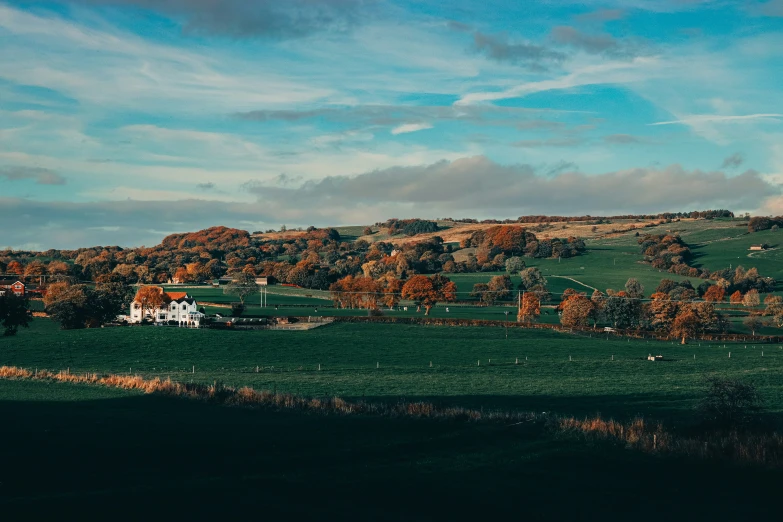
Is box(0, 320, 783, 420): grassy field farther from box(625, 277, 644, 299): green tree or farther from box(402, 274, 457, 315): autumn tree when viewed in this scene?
box(625, 277, 644, 299): green tree

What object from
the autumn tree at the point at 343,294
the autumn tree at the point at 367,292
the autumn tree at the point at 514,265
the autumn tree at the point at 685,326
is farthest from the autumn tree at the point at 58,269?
the autumn tree at the point at 685,326

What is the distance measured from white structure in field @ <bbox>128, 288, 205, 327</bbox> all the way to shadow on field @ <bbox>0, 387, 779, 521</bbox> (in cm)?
7852

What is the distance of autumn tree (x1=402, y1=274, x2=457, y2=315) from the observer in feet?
→ 399

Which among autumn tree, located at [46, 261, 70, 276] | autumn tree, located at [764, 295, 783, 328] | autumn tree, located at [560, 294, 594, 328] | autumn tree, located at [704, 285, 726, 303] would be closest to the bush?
autumn tree, located at [560, 294, 594, 328]

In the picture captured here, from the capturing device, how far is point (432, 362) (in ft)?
234

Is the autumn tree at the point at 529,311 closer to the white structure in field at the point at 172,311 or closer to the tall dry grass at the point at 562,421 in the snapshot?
the white structure in field at the point at 172,311

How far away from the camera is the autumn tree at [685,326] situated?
9812 centimetres

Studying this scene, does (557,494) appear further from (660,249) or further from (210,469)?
(660,249)

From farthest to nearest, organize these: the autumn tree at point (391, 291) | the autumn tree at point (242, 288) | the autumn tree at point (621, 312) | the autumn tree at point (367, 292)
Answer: the autumn tree at point (242, 288)
the autumn tree at point (367, 292)
the autumn tree at point (391, 291)
the autumn tree at point (621, 312)

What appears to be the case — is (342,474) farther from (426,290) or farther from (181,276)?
(181,276)

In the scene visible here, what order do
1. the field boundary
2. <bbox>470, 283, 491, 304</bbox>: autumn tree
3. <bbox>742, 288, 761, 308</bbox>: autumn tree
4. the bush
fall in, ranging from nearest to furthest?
the bush < the field boundary < <bbox>742, 288, 761, 308</bbox>: autumn tree < <bbox>470, 283, 491, 304</bbox>: autumn tree

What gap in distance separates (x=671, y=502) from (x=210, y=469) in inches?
529

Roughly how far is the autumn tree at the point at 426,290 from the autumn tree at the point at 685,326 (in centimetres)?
3674

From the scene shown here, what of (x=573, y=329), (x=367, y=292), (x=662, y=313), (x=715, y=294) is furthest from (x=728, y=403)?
(x=715, y=294)
